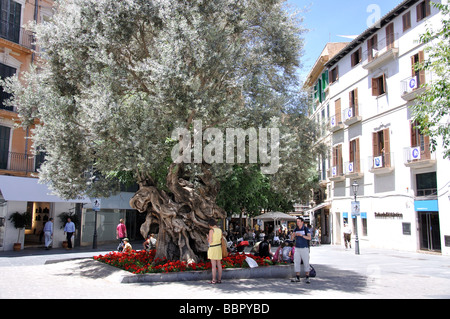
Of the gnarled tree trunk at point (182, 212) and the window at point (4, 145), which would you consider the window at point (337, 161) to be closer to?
the gnarled tree trunk at point (182, 212)

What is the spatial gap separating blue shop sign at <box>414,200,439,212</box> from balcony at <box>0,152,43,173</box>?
71.0ft

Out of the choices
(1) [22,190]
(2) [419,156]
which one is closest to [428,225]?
(2) [419,156]

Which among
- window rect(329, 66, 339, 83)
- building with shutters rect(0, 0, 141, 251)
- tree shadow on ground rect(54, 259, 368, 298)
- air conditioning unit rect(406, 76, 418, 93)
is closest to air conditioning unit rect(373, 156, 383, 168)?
air conditioning unit rect(406, 76, 418, 93)

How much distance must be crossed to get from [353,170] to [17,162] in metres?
22.7

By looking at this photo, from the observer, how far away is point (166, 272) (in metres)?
10.5

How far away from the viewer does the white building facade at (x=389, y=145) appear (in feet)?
72.1

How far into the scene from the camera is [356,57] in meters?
30.2

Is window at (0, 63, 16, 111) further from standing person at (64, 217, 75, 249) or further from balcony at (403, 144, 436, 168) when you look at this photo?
balcony at (403, 144, 436, 168)

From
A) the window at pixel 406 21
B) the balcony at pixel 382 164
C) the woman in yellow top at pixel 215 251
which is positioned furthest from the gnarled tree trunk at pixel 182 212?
the window at pixel 406 21

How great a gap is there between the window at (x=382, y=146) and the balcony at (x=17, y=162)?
2125cm

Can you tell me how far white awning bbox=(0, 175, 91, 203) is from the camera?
1956cm

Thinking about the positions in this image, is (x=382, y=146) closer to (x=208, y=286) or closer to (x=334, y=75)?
(x=334, y=75)
